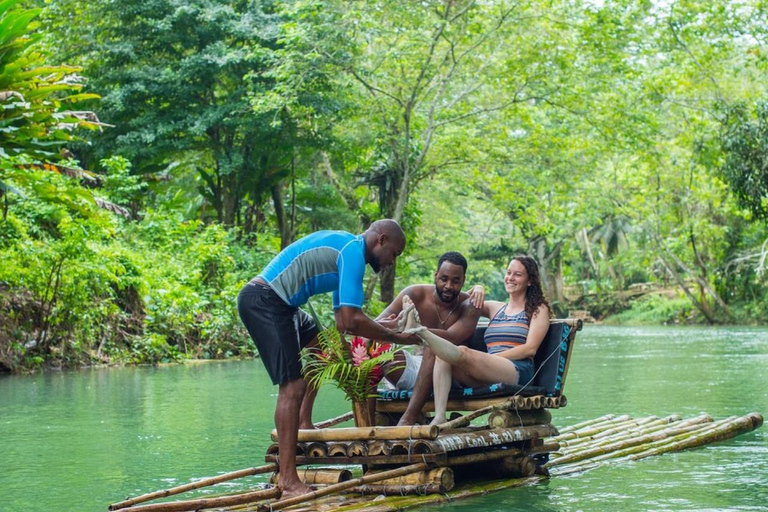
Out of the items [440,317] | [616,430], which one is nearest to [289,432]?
[440,317]

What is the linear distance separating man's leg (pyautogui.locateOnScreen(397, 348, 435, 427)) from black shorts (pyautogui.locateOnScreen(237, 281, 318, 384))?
0.84m

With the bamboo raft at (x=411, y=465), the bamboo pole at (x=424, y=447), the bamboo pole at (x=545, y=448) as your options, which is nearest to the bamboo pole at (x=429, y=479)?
the bamboo raft at (x=411, y=465)

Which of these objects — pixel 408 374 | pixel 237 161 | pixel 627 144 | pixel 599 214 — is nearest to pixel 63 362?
pixel 237 161

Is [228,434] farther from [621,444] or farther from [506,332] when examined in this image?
[621,444]

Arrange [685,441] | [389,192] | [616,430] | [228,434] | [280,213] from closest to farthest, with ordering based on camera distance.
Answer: [685,441], [616,430], [228,434], [389,192], [280,213]

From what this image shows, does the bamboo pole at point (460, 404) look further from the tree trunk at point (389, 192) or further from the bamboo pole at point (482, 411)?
the tree trunk at point (389, 192)

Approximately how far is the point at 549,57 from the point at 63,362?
465 inches

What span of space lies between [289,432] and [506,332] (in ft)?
6.35

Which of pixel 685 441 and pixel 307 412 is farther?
pixel 685 441

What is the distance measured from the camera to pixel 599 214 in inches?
1460

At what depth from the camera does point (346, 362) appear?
5.95m

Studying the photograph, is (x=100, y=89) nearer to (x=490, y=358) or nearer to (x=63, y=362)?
(x=63, y=362)

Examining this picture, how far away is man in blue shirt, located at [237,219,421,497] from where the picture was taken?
5.73m

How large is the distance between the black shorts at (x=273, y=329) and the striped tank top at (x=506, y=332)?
167 centimetres
